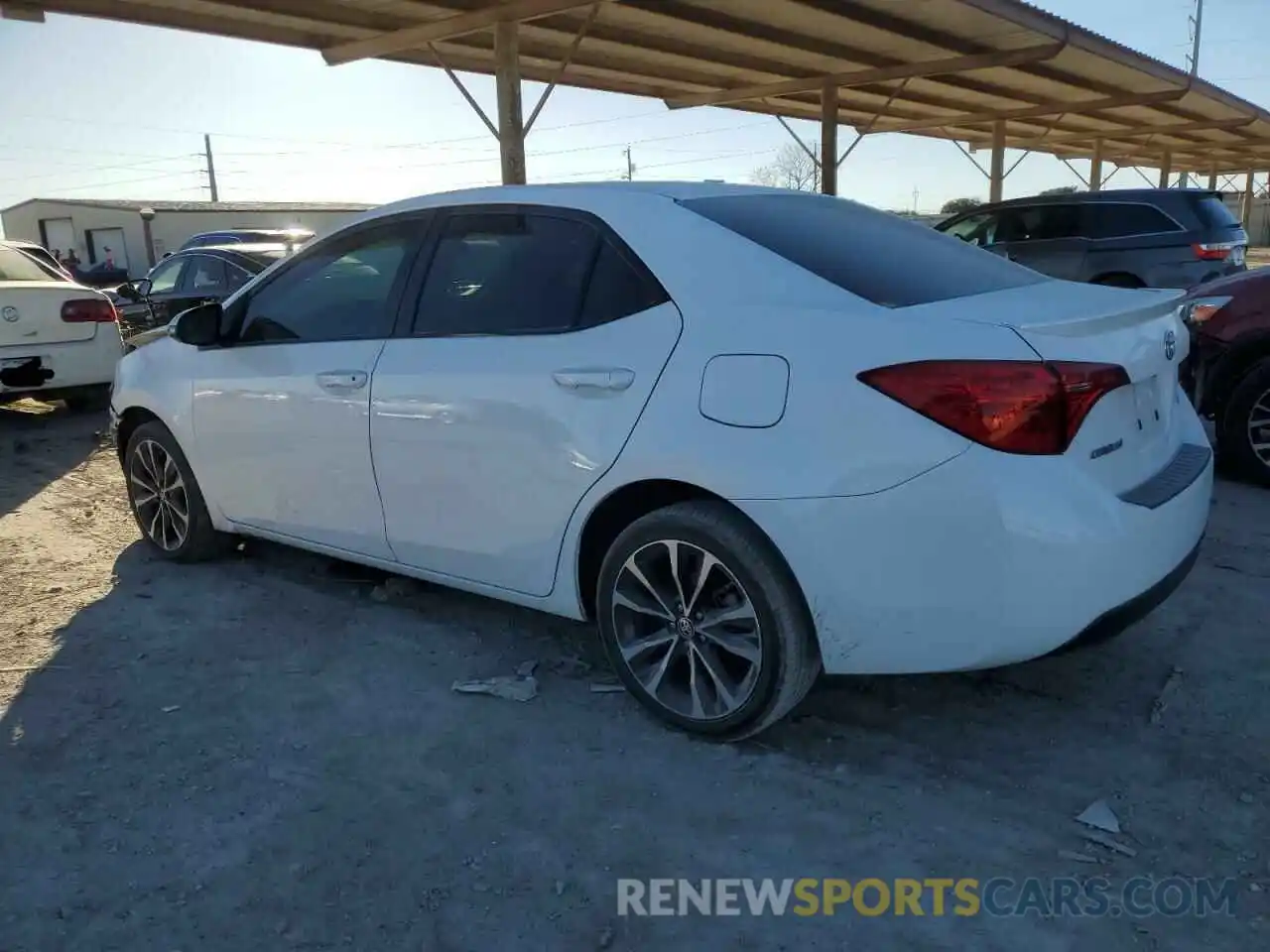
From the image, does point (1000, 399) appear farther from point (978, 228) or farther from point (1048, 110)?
point (1048, 110)

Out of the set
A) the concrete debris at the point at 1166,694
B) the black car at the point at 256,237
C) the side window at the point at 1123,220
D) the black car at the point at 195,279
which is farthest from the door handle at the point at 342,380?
the black car at the point at 256,237

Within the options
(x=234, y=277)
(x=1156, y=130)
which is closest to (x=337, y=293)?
(x=234, y=277)

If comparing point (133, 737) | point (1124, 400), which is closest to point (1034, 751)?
point (1124, 400)

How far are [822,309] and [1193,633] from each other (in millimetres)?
2116

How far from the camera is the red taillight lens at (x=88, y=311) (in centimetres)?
801

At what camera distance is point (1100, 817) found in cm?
264

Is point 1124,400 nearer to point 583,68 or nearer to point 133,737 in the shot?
point 133,737

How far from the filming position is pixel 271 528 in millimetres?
4293

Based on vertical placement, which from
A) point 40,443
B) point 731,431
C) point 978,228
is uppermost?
point 978,228

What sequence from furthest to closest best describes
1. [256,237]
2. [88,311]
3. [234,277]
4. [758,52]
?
[256,237] → [758,52] → [234,277] → [88,311]

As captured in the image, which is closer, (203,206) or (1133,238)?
(1133,238)

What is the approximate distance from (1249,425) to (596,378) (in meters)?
4.37

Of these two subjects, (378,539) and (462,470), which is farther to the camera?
(378,539)

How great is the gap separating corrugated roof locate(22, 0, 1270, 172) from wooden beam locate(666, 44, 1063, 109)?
0.06 feet
